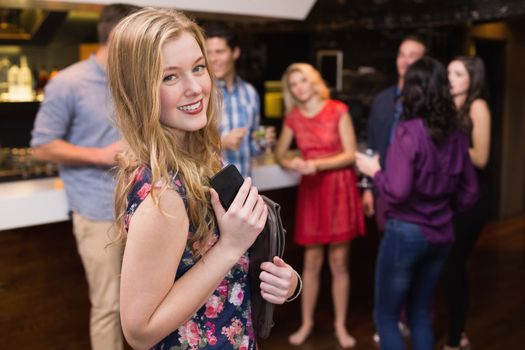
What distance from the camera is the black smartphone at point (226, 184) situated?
3.94 ft

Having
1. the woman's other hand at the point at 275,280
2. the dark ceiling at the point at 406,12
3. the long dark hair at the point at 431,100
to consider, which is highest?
the dark ceiling at the point at 406,12

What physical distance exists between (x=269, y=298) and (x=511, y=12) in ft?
12.0

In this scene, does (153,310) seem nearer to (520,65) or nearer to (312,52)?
(312,52)

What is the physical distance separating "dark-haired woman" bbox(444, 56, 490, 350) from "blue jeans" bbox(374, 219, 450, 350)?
2.20ft

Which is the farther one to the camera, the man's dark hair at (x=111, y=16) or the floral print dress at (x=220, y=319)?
the man's dark hair at (x=111, y=16)

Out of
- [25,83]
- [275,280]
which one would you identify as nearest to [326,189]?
[275,280]

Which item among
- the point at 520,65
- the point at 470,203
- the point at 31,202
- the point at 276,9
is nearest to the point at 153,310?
the point at 31,202

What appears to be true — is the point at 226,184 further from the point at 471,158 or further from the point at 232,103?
the point at 471,158

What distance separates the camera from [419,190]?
8.34ft

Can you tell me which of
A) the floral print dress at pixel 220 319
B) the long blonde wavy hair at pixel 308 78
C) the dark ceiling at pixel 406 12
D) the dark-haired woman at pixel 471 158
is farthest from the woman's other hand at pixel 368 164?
the dark ceiling at pixel 406 12

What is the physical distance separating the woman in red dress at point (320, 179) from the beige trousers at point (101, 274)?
3.97 feet

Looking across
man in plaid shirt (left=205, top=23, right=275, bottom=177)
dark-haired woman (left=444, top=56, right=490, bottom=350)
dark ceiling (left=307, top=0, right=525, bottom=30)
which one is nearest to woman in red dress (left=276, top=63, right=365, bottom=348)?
man in plaid shirt (left=205, top=23, right=275, bottom=177)

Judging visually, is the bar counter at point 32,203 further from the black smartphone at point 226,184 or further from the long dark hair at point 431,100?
the black smartphone at point 226,184

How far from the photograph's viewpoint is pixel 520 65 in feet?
22.9
